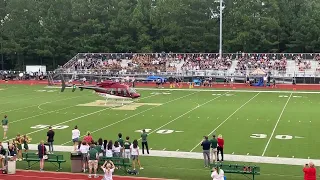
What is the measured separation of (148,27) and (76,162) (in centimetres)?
6468

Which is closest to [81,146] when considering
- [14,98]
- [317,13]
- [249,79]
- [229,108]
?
[229,108]

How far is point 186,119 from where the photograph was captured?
3203cm

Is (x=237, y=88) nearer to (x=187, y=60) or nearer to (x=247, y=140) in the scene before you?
(x=187, y=60)

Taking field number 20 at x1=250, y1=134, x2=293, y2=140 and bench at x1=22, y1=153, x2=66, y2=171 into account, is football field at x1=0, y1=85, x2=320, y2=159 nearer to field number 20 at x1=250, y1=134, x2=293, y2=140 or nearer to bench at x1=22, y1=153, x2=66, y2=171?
field number 20 at x1=250, y1=134, x2=293, y2=140

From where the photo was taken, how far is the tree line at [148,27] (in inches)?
2992

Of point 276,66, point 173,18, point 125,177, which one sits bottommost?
point 125,177

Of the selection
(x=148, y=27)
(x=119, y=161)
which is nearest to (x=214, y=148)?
(x=119, y=161)

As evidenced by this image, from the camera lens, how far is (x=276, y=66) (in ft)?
210

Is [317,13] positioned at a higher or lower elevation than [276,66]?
higher

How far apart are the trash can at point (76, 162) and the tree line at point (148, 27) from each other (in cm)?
5905

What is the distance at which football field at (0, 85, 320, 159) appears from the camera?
2433 cm

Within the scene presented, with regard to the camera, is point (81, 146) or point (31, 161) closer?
point (81, 146)

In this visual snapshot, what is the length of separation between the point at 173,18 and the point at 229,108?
4563 centimetres

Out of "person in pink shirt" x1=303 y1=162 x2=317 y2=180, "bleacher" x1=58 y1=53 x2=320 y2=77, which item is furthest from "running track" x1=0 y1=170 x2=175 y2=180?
"bleacher" x1=58 y1=53 x2=320 y2=77
